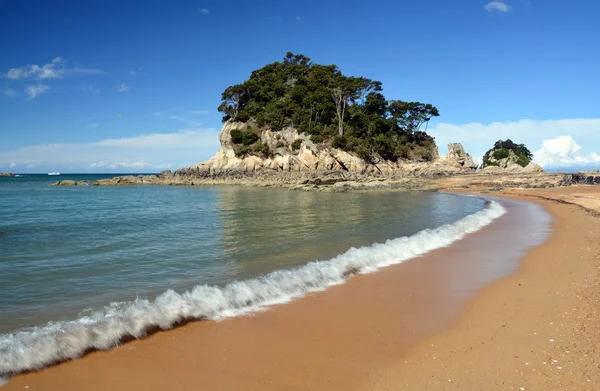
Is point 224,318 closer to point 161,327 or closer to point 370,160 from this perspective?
point 161,327

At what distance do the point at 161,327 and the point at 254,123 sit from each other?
6131 cm

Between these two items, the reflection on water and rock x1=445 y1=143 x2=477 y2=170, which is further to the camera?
rock x1=445 y1=143 x2=477 y2=170

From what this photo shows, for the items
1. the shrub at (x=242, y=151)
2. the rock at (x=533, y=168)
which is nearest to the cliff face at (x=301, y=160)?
the shrub at (x=242, y=151)

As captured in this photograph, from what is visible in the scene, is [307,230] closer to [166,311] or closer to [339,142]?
[166,311]

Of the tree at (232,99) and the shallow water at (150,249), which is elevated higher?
the tree at (232,99)

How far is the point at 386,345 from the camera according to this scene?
4.70 metres

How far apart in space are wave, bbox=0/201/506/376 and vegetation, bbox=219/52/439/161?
49.1m

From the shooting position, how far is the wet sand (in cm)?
383

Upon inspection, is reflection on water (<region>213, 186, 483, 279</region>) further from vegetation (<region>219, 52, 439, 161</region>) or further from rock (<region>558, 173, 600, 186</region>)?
vegetation (<region>219, 52, 439, 161</region>)

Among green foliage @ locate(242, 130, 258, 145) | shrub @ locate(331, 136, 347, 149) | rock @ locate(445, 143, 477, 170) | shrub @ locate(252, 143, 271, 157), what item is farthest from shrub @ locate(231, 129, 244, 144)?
rock @ locate(445, 143, 477, 170)

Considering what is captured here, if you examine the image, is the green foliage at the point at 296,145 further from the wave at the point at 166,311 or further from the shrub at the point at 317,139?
the wave at the point at 166,311

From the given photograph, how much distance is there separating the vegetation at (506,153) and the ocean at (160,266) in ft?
206

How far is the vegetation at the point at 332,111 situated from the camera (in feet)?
194

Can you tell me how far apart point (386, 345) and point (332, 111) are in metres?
60.6
